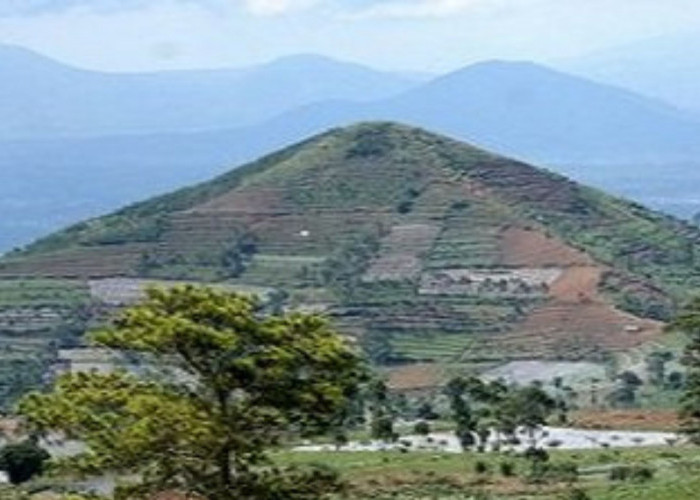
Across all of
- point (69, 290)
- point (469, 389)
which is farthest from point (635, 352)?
point (69, 290)

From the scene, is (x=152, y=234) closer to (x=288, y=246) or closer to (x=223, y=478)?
(x=288, y=246)

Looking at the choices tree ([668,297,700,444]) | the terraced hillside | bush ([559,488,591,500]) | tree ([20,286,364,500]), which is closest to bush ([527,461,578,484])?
tree ([668,297,700,444])

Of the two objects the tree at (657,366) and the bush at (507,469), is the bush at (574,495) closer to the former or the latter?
the bush at (507,469)

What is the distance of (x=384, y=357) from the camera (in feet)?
417

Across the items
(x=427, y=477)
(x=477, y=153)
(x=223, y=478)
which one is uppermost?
(x=477, y=153)

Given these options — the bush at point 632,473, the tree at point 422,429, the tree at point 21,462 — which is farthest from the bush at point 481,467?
the tree at point 422,429

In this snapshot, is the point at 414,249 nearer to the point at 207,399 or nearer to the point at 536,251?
the point at 536,251

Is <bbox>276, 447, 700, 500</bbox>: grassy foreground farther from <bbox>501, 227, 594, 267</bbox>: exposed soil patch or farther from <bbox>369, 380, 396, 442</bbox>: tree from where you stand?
<bbox>501, 227, 594, 267</bbox>: exposed soil patch

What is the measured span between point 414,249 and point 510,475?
9430 cm

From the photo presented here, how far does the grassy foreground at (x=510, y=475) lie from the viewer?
44.8 meters

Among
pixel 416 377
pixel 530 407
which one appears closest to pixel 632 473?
pixel 530 407

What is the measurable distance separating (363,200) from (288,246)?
12.9 metres

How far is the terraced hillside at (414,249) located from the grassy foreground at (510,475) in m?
56.5

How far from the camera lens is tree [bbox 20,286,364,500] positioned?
19.0m
